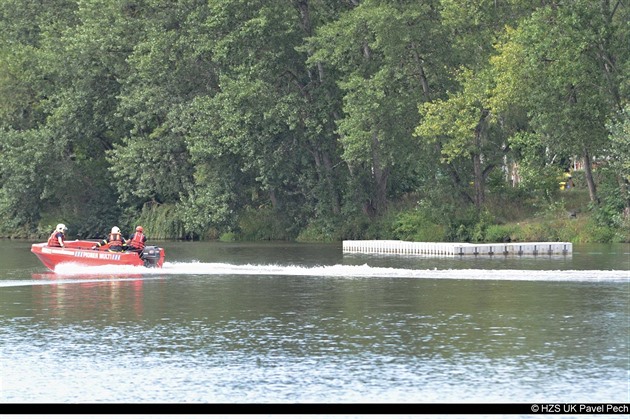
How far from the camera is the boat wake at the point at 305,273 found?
4528 cm

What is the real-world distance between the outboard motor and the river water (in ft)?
2.03

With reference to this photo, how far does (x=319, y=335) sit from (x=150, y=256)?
23.8 m

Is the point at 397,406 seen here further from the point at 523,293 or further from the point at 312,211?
the point at 312,211

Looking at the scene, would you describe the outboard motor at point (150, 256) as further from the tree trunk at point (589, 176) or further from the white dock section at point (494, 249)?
the tree trunk at point (589, 176)

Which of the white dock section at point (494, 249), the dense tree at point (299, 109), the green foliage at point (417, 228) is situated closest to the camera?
the white dock section at point (494, 249)

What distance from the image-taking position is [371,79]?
7100 cm

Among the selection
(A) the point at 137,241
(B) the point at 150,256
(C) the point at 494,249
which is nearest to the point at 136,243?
(A) the point at 137,241

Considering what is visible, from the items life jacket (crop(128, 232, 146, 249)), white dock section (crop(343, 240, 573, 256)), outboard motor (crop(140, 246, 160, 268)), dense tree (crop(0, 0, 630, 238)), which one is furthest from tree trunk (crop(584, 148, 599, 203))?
life jacket (crop(128, 232, 146, 249))

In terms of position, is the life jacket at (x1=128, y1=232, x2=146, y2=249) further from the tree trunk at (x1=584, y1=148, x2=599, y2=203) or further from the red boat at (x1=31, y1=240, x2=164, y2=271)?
the tree trunk at (x1=584, y1=148, x2=599, y2=203)

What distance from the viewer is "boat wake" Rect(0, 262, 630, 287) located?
149 feet

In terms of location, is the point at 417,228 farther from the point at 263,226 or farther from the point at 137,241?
the point at 137,241

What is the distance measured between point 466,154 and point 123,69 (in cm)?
3025

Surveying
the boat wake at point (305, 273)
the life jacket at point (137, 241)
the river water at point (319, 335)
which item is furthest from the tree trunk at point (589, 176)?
the life jacket at point (137, 241)

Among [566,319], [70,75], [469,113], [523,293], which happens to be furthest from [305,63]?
[566,319]
